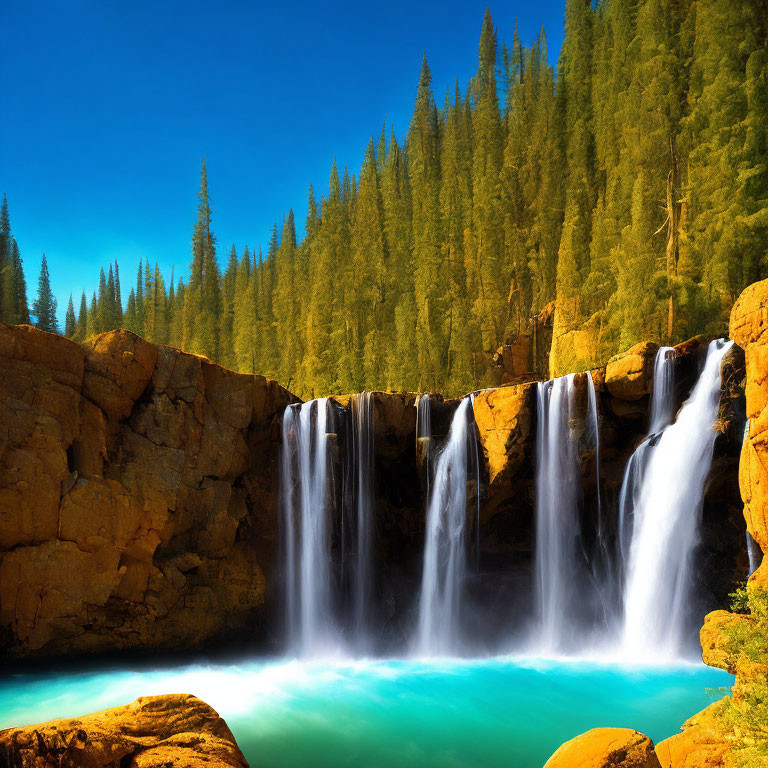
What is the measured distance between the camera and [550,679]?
1323cm

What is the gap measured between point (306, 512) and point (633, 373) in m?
10.2

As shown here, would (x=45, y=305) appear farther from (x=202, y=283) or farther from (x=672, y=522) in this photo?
(x=672, y=522)

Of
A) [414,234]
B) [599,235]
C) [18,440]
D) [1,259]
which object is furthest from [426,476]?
[1,259]

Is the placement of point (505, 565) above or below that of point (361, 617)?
above

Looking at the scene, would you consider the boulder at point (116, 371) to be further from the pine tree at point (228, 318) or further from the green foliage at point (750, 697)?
the pine tree at point (228, 318)

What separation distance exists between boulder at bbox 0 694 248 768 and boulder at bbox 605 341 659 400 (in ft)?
39.6

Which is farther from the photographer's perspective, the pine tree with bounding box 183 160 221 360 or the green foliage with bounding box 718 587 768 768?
the pine tree with bounding box 183 160 221 360

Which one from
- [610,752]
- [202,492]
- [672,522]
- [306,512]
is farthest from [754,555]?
[202,492]

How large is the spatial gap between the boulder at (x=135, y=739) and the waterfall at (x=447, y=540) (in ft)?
35.6

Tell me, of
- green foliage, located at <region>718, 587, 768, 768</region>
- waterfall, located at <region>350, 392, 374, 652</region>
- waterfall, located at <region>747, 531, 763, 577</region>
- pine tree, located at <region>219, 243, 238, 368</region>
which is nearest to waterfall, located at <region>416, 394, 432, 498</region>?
waterfall, located at <region>350, 392, 374, 652</region>

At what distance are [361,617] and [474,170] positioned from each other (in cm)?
2509

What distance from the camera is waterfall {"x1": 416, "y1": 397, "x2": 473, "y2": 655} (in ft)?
55.7

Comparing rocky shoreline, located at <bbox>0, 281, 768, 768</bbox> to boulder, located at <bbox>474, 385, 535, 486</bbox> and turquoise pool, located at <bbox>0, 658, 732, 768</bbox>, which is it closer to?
boulder, located at <bbox>474, 385, 535, 486</bbox>

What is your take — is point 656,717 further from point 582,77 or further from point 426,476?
point 582,77
